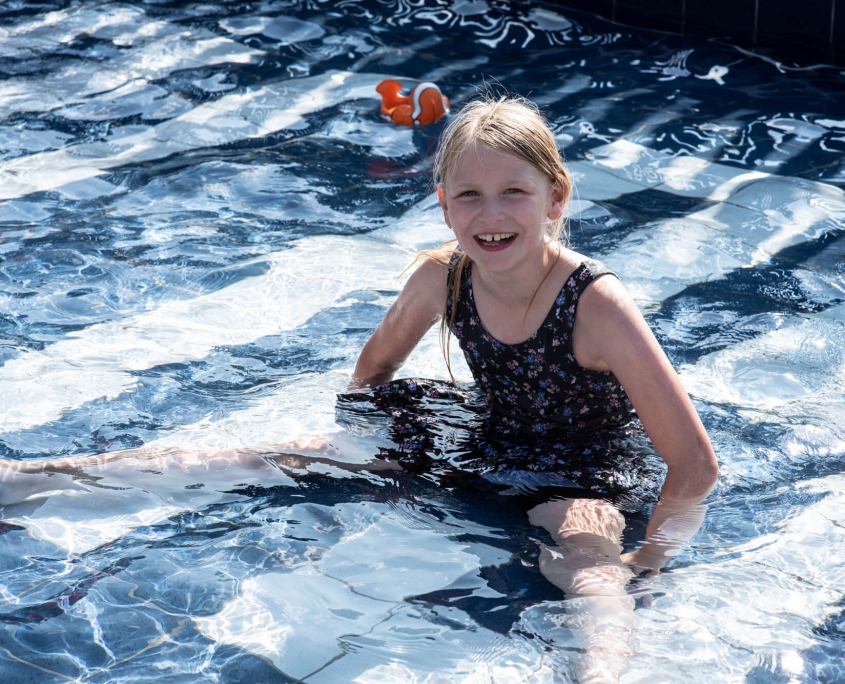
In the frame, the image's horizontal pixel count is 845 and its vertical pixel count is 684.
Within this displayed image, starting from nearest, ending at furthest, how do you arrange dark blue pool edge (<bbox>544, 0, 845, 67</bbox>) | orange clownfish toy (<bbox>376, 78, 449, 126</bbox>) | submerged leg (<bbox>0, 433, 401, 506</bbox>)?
submerged leg (<bbox>0, 433, 401, 506</bbox>)
orange clownfish toy (<bbox>376, 78, 449, 126</bbox>)
dark blue pool edge (<bbox>544, 0, 845, 67</bbox>)

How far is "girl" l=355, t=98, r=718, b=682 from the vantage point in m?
2.12

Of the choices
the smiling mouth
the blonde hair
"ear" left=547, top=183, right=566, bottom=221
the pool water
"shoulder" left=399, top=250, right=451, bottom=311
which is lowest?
the pool water

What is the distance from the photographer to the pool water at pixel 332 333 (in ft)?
6.46

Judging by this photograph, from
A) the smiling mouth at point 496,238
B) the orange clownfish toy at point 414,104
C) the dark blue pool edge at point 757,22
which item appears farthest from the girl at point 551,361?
the dark blue pool edge at point 757,22

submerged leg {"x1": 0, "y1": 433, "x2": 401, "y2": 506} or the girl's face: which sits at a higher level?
the girl's face

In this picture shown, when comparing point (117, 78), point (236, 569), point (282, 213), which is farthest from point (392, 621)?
point (117, 78)

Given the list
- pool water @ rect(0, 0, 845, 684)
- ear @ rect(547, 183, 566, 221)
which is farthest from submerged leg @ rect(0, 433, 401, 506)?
ear @ rect(547, 183, 566, 221)

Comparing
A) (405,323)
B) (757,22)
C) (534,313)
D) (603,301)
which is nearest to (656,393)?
(603,301)

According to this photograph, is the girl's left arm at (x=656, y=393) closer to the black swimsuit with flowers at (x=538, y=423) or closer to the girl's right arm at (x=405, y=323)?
the black swimsuit with flowers at (x=538, y=423)

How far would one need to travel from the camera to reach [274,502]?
7.87 feet

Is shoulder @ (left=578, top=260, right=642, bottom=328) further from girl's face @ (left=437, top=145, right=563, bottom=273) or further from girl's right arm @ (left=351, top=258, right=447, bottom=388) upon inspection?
girl's right arm @ (left=351, top=258, right=447, bottom=388)

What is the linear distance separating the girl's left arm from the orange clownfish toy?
3364 mm

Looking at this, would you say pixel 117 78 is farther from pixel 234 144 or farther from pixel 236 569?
pixel 236 569

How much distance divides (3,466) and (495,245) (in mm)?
1328
